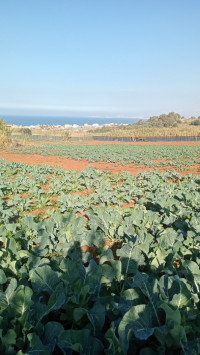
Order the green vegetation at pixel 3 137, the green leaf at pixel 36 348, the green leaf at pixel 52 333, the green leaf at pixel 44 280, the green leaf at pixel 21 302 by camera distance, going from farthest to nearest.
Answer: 1. the green vegetation at pixel 3 137
2. the green leaf at pixel 44 280
3. the green leaf at pixel 21 302
4. the green leaf at pixel 52 333
5. the green leaf at pixel 36 348

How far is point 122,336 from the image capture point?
4.34ft

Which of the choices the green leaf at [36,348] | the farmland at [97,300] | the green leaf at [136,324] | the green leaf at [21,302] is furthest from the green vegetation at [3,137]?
the green leaf at [136,324]

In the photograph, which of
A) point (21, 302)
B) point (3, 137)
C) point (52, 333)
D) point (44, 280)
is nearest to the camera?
point (52, 333)

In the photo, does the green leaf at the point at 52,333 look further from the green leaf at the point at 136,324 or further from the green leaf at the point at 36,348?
the green leaf at the point at 136,324

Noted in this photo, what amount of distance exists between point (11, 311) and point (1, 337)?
9.8 inches

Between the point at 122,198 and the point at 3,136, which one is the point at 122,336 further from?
the point at 3,136

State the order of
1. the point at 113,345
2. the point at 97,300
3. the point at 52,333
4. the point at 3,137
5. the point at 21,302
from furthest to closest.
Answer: the point at 3,137 < the point at 97,300 < the point at 21,302 < the point at 52,333 < the point at 113,345

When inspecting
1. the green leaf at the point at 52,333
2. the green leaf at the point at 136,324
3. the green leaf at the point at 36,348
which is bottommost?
the green leaf at the point at 52,333

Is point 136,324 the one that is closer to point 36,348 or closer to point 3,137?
point 36,348

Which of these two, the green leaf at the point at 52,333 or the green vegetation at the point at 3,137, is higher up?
the green vegetation at the point at 3,137

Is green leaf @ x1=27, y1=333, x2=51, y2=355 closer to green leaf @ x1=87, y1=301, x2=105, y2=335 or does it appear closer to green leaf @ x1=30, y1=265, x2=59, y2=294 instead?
green leaf @ x1=87, y1=301, x2=105, y2=335

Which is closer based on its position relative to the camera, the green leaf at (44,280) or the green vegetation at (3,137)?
the green leaf at (44,280)

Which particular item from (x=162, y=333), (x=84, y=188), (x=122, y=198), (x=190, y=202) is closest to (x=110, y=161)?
(x=84, y=188)

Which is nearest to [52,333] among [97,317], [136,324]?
[97,317]
